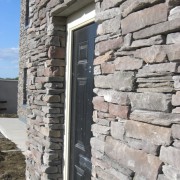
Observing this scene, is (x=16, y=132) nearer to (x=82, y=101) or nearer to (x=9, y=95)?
(x=82, y=101)

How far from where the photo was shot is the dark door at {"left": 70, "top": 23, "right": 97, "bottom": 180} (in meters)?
4.02

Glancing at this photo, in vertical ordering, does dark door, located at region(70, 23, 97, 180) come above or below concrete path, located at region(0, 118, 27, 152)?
above

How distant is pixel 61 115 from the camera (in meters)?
4.54

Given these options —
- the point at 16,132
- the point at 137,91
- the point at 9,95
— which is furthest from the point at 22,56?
the point at 137,91

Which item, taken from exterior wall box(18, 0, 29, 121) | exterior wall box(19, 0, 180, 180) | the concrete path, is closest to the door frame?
exterior wall box(19, 0, 180, 180)

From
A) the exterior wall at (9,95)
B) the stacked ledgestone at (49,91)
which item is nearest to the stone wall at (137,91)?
the stacked ledgestone at (49,91)

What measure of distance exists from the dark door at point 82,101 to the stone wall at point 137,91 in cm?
85

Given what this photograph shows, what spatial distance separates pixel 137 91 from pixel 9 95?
21.0 metres

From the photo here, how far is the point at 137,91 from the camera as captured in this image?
101 inches

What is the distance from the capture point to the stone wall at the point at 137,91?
2213mm

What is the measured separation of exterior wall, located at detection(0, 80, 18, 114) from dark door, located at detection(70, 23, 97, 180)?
60.8ft

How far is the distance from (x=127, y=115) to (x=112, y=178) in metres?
0.50

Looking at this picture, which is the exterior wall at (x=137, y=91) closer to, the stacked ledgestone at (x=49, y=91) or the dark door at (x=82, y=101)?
the dark door at (x=82, y=101)

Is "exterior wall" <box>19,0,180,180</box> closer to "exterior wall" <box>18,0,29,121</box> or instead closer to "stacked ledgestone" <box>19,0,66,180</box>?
"stacked ledgestone" <box>19,0,66,180</box>
